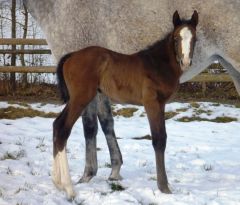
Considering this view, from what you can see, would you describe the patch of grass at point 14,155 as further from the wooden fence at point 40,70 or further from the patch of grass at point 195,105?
the wooden fence at point 40,70

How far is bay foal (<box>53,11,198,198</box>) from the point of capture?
4031 millimetres

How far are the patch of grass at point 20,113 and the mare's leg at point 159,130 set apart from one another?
500cm

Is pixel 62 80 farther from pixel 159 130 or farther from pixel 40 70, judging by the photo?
pixel 40 70

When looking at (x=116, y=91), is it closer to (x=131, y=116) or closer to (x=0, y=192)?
(x=0, y=192)

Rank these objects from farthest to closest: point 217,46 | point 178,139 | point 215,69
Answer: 1. point 215,69
2. point 178,139
3. point 217,46

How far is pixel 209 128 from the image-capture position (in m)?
7.88

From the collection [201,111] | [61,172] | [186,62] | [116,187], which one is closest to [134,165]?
[116,187]

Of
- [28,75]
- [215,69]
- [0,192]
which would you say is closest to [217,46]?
[0,192]

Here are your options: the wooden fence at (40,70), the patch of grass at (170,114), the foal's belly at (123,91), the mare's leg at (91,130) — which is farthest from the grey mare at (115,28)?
the wooden fence at (40,70)

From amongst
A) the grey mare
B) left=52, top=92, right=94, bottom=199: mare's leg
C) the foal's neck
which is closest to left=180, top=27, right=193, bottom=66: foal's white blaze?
the foal's neck

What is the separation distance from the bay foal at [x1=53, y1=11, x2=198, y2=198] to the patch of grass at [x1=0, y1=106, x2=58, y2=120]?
15.4 ft

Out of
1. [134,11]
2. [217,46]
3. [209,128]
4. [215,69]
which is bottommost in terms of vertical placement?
[209,128]

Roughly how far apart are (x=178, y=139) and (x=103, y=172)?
2.25 m

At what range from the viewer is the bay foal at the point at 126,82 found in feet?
13.2
